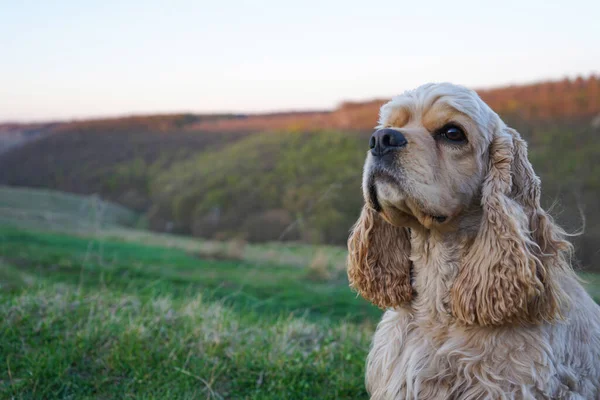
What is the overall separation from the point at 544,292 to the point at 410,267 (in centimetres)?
86

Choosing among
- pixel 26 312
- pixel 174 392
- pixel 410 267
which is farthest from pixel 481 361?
pixel 26 312

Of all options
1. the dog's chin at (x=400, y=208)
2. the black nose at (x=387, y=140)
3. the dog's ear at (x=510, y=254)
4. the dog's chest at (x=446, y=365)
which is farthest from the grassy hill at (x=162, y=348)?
the black nose at (x=387, y=140)

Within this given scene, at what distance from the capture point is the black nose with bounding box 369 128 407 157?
3201mm

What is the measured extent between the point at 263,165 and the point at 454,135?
39.6ft

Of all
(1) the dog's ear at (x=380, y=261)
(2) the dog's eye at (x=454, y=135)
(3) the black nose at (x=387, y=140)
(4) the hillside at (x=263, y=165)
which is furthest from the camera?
(4) the hillside at (x=263, y=165)

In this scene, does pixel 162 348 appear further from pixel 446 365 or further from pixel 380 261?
pixel 446 365

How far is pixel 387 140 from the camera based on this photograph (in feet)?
10.5

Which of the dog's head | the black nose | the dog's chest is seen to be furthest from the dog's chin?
the dog's chest

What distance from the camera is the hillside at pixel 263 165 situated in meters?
11.6

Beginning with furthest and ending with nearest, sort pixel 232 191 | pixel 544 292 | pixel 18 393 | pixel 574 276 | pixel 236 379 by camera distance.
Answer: pixel 232 191
pixel 236 379
pixel 18 393
pixel 574 276
pixel 544 292

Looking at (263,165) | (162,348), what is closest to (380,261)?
(162,348)

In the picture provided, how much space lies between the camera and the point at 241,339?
17.5ft

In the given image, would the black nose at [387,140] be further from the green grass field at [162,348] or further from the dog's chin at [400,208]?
the green grass field at [162,348]

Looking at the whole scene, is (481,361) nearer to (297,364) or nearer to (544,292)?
(544,292)
